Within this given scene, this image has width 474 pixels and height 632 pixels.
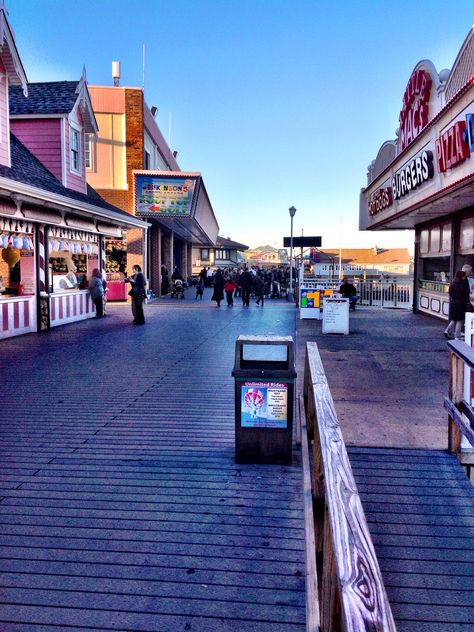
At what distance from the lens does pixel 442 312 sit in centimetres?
1778

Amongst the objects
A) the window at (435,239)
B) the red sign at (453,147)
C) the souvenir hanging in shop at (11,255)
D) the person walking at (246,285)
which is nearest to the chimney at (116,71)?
the person walking at (246,285)

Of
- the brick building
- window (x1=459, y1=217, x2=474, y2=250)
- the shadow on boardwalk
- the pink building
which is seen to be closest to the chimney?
the brick building

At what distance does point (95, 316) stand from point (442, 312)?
36.9 feet

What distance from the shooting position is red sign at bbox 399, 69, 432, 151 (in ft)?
51.1

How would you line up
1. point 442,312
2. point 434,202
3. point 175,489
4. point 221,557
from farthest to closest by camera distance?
point 442,312, point 434,202, point 175,489, point 221,557

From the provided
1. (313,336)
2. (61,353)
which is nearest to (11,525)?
(61,353)

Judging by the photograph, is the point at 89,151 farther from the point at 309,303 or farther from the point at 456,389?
the point at 456,389

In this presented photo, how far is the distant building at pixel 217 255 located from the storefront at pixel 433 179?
48.4 meters

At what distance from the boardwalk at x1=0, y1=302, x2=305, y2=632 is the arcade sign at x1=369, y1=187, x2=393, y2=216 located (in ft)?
39.5

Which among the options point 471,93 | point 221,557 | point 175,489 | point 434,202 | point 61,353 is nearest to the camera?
point 221,557

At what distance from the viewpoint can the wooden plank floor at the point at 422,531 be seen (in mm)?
3160

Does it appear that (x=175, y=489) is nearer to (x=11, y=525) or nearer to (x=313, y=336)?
(x=11, y=525)

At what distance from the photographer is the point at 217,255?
262 feet

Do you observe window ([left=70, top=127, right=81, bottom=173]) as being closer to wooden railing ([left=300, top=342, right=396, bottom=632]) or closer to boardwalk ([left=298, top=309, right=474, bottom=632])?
boardwalk ([left=298, top=309, right=474, bottom=632])
